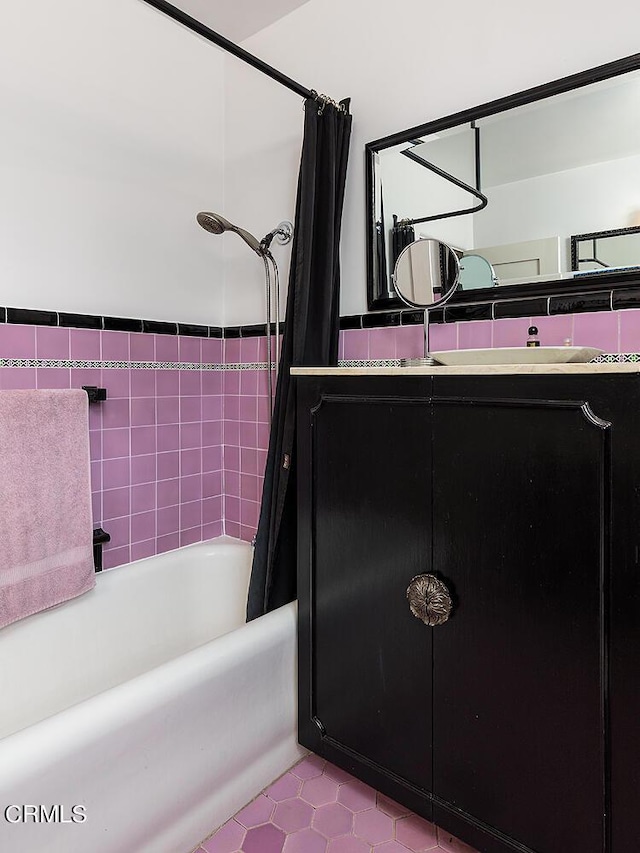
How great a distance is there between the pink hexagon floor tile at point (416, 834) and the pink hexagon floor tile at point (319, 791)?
19 centimetres

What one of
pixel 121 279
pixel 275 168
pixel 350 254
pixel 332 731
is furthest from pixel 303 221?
pixel 332 731

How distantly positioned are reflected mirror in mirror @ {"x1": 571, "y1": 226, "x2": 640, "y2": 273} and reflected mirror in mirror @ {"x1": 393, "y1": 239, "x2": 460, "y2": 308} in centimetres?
30

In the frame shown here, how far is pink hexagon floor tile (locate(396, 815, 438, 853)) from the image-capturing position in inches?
49.6

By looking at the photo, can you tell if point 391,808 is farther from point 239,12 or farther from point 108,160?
point 239,12

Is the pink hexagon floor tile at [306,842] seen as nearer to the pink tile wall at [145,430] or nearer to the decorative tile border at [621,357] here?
the pink tile wall at [145,430]

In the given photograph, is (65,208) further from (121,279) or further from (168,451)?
(168,451)

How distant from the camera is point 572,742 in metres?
0.99

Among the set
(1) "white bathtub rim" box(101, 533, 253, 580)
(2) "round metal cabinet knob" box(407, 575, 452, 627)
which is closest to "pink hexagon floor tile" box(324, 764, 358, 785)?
(2) "round metal cabinet knob" box(407, 575, 452, 627)

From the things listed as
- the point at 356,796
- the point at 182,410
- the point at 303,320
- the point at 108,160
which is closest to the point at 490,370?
the point at 303,320

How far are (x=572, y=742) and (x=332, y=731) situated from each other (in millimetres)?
610

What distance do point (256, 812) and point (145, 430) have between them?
1238 mm

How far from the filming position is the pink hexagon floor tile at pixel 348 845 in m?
1.24

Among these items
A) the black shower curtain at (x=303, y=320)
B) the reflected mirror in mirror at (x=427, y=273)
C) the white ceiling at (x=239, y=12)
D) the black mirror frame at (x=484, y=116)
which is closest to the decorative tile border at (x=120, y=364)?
the black shower curtain at (x=303, y=320)

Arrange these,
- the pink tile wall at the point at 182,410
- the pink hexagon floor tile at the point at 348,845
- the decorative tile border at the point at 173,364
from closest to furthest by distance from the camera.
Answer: the pink hexagon floor tile at the point at 348,845, the decorative tile border at the point at 173,364, the pink tile wall at the point at 182,410
